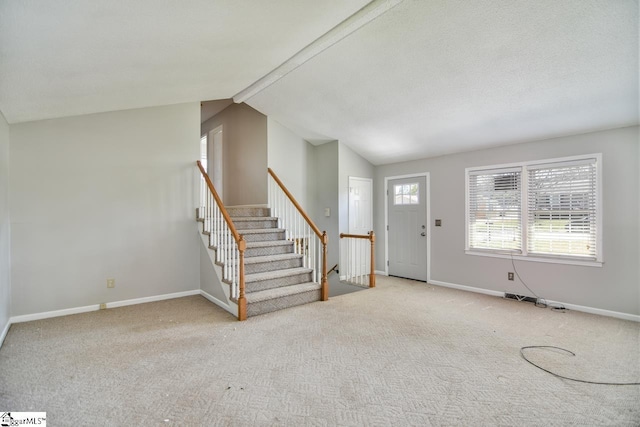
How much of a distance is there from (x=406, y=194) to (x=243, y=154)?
3.36 metres

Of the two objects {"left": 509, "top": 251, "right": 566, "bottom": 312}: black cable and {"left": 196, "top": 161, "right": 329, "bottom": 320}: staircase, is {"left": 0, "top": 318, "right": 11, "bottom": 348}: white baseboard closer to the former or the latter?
{"left": 196, "top": 161, "right": 329, "bottom": 320}: staircase

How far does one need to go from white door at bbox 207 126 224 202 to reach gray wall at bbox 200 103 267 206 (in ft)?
0.78

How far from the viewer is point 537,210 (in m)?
4.15

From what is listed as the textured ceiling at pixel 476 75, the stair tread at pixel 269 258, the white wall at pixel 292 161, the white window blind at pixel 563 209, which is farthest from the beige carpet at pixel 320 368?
the white wall at pixel 292 161

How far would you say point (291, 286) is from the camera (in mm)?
4207

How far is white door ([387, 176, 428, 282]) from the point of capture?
5.42 m

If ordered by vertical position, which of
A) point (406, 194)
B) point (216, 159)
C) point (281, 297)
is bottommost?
point (281, 297)

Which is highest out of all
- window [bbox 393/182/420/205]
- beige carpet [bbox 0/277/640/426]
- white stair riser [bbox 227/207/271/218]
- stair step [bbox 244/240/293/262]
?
window [bbox 393/182/420/205]

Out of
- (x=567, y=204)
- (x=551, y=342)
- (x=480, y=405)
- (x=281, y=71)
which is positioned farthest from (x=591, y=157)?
(x=281, y=71)

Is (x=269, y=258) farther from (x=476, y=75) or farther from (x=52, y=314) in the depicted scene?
(x=476, y=75)

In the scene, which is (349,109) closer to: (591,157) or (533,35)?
(533,35)

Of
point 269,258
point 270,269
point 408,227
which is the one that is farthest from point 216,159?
point 408,227

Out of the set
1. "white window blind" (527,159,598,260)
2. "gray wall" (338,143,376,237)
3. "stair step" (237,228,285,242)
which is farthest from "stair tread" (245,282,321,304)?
"white window blind" (527,159,598,260)

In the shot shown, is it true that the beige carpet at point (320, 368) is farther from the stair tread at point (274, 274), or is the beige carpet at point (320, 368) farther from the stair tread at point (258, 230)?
the stair tread at point (258, 230)
